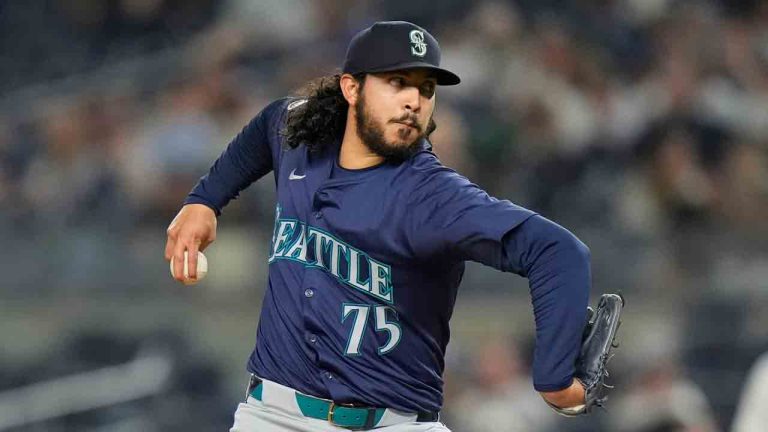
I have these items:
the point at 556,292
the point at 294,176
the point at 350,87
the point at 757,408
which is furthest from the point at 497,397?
the point at 556,292

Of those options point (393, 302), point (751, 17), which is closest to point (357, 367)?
point (393, 302)

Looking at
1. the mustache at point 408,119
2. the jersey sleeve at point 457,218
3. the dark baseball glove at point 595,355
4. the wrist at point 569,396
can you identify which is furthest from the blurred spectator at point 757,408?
the mustache at point 408,119

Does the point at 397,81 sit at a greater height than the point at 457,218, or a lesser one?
greater

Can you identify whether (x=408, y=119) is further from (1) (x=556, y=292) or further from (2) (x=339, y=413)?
(2) (x=339, y=413)

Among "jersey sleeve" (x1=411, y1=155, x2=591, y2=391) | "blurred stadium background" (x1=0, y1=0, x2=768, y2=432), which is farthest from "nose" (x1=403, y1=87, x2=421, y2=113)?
"blurred stadium background" (x1=0, y1=0, x2=768, y2=432)

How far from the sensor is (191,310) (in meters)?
6.46

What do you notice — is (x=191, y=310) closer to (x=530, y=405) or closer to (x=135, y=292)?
(x=135, y=292)

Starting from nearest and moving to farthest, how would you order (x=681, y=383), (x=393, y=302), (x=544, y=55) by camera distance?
(x=393, y=302)
(x=681, y=383)
(x=544, y=55)

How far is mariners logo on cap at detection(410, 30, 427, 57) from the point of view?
9.68 feet

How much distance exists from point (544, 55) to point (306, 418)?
219 inches

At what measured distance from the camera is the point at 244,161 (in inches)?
138

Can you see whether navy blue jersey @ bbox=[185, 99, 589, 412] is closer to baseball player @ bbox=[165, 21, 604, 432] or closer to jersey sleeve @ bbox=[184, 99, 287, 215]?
baseball player @ bbox=[165, 21, 604, 432]

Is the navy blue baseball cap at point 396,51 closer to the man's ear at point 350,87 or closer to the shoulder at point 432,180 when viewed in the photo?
the man's ear at point 350,87

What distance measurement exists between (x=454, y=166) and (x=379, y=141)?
179 inches
